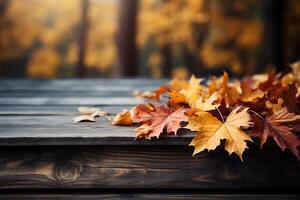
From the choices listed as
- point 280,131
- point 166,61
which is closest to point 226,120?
point 280,131

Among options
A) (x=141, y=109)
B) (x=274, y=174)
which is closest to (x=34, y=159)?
(x=141, y=109)

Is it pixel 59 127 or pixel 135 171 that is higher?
pixel 59 127

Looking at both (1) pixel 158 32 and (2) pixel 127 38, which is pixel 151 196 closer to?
(2) pixel 127 38

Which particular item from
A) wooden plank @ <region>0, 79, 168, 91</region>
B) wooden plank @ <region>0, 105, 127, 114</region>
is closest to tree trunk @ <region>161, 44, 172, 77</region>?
wooden plank @ <region>0, 79, 168, 91</region>

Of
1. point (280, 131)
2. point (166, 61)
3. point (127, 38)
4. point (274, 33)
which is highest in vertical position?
point (166, 61)

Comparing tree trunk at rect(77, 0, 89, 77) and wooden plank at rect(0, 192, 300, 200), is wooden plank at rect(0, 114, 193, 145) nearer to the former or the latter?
wooden plank at rect(0, 192, 300, 200)

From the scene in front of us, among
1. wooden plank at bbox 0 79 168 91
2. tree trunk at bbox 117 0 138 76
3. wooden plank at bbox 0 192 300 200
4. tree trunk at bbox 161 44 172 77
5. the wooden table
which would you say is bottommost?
wooden plank at bbox 0 192 300 200
